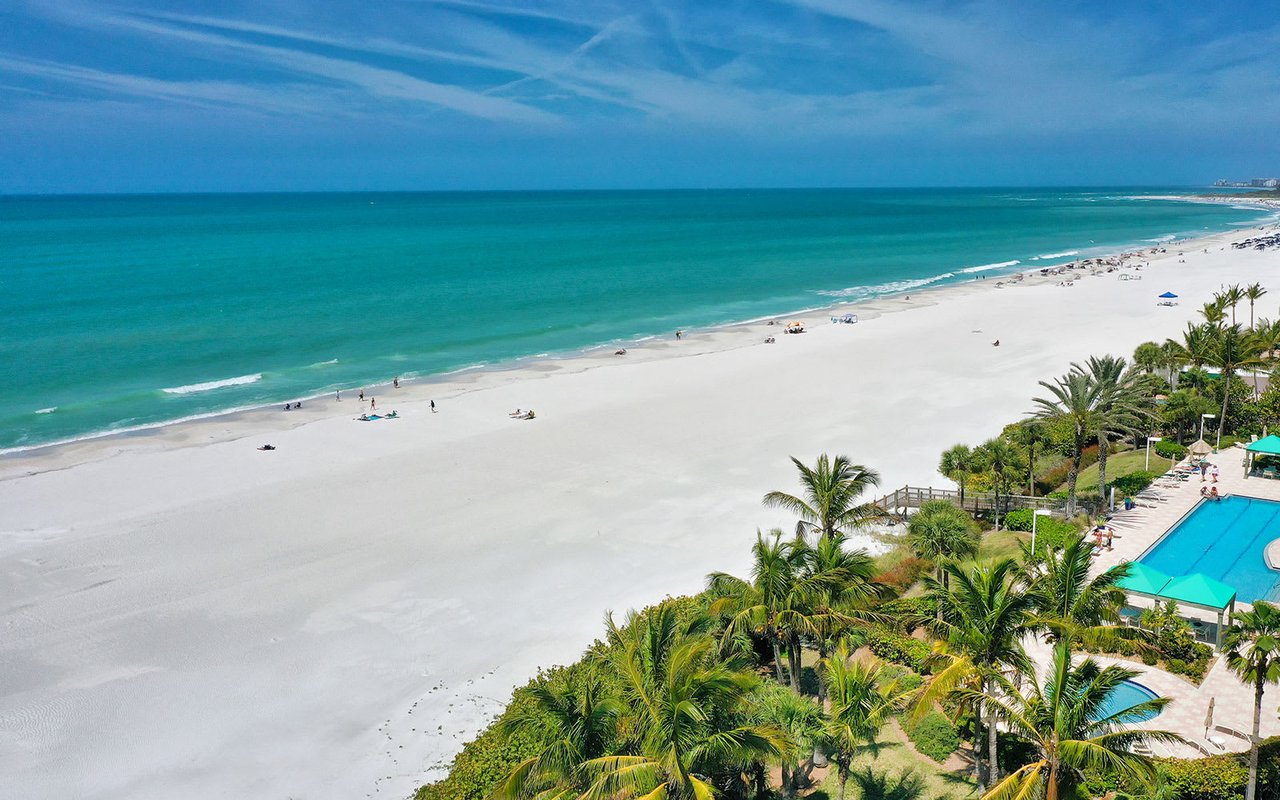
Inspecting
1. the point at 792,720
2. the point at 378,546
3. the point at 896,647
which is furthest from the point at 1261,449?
the point at 378,546

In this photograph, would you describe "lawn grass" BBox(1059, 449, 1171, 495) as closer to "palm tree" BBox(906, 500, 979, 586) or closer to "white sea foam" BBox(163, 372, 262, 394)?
"palm tree" BBox(906, 500, 979, 586)

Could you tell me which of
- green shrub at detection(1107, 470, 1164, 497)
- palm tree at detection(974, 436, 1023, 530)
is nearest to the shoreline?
palm tree at detection(974, 436, 1023, 530)

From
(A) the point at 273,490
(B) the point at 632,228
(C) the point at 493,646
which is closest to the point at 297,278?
(A) the point at 273,490

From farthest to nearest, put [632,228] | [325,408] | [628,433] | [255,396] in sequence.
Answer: [632,228], [255,396], [325,408], [628,433]

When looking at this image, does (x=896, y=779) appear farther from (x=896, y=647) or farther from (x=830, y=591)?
(x=896, y=647)

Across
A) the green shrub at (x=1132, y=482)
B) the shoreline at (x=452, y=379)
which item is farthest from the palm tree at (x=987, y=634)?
the shoreline at (x=452, y=379)

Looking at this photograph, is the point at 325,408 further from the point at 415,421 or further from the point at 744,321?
the point at 744,321
